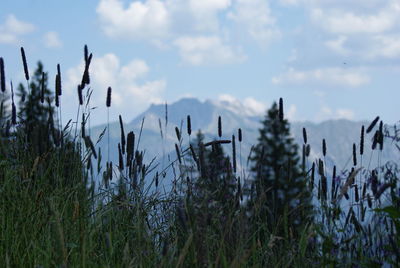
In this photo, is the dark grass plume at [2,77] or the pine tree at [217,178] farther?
the dark grass plume at [2,77]

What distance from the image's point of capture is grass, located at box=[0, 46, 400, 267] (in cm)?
292

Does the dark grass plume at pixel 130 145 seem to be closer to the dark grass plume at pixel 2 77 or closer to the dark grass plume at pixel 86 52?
the dark grass plume at pixel 86 52

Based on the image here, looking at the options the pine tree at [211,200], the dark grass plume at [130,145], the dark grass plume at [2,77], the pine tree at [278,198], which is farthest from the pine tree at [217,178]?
the dark grass plume at [2,77]

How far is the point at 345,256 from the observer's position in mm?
3361

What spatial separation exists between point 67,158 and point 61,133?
1.56ft

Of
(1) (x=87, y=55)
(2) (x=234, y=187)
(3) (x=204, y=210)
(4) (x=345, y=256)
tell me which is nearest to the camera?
(3) (x=204, y=210)

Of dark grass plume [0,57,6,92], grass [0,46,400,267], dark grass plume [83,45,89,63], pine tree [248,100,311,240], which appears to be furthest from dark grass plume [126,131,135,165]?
dark grass plume [0,57,6,92]

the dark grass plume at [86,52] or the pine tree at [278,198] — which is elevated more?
the dark grass plume at [86,52]

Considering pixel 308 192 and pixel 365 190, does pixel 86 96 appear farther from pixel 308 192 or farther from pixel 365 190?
pixel 365 190

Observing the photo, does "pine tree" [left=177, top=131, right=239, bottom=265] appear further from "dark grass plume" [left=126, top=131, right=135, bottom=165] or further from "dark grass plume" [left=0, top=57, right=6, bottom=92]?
"dark grass plume" [left=0, top=57, right=6, bottom=92]

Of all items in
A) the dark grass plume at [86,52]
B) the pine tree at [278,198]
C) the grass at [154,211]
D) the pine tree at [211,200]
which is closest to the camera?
the pine tree at [211,200]

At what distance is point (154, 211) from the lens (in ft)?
13.0

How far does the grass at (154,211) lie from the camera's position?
2.92m

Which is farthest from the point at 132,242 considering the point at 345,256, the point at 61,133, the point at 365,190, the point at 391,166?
the point at 391,166
